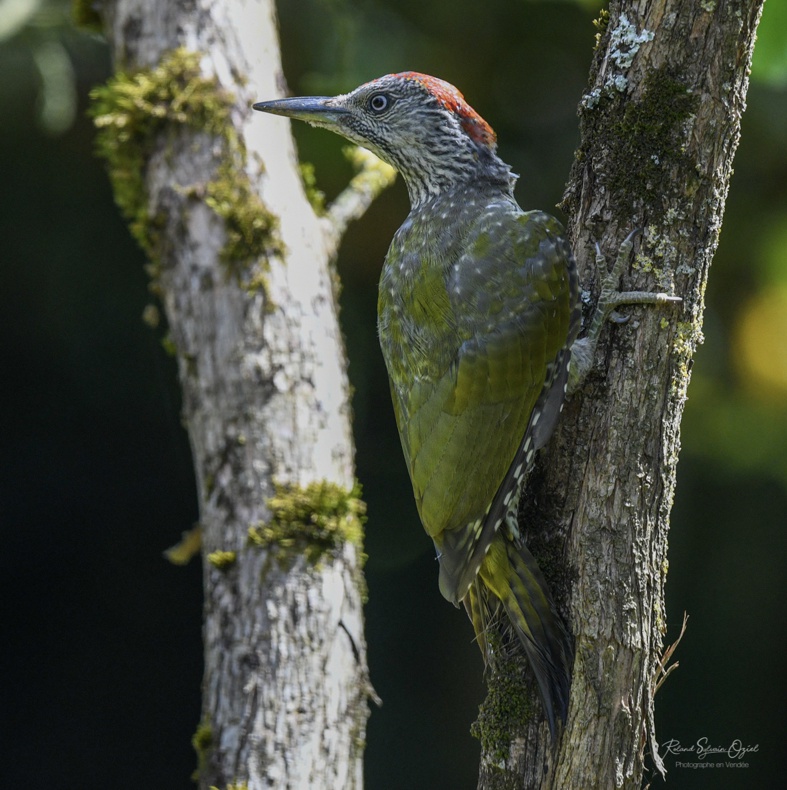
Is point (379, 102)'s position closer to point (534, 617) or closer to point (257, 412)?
point (257, 412)

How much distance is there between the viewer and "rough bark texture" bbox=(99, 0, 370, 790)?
2.69 meters

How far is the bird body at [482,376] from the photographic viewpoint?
2.11 m

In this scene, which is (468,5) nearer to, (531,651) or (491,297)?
(491,297)

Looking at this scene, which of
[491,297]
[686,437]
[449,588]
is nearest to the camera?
[449,588]

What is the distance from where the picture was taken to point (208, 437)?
301 cm

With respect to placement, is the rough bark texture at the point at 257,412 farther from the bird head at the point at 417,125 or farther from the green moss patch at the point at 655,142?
the green moss patch at the point at 655,142

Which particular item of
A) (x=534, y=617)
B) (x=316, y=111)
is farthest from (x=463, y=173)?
(x=534, y=617)

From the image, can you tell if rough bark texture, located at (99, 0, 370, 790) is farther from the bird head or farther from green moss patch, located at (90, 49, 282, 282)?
the bird head

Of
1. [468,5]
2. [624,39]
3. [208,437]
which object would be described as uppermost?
[468,5]

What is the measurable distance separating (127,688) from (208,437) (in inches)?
74.3

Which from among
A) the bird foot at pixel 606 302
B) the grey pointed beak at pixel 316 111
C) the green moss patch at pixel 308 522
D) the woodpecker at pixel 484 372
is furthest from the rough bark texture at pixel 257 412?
the bird foot at pixel 606 302

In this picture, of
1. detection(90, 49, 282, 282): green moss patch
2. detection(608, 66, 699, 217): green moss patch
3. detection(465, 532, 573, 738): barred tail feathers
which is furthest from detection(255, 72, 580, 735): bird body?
detection(90, 49, 282, 282): green moss patch

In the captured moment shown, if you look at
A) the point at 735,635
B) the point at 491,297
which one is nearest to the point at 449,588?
the point at 491,297

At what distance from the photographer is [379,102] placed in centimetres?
278
